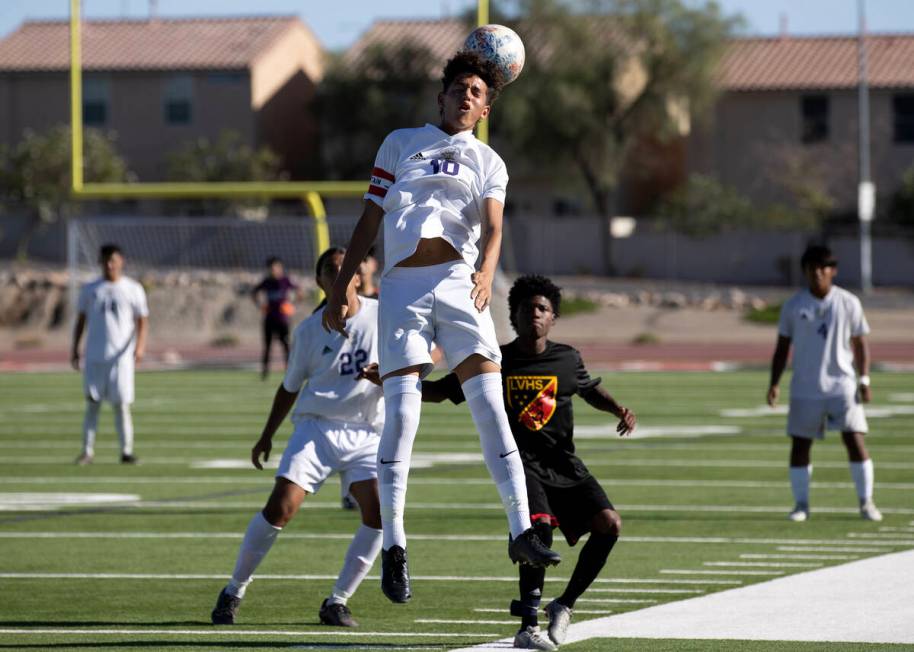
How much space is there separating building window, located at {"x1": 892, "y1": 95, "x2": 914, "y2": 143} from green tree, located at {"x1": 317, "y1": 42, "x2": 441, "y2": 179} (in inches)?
617

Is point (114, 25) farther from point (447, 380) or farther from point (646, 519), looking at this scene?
point (447, 380)

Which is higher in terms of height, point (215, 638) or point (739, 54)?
point (739, 54)

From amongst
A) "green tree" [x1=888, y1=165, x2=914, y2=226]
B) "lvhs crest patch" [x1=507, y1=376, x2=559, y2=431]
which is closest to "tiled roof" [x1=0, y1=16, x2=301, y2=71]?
"green tree" [x1=888, y1=165, x2=914, y2=226]

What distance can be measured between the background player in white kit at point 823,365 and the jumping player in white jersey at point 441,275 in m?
6.10

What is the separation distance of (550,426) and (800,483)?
5434mm

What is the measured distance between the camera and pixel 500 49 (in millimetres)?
7395

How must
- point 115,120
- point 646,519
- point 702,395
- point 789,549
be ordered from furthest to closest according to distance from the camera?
point 115,120, point 702,395, point 646,519, point 789,549

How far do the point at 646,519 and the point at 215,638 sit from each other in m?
5.40

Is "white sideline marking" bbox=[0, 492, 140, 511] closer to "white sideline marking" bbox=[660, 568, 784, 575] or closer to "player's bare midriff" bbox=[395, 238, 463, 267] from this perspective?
"white sideline marking" bbox=[660, 568, 784, 575]

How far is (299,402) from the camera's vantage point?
29.8 feet

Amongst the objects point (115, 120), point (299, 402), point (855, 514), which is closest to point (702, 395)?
point (855, 514)

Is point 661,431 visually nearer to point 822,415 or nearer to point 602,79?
point 822,415

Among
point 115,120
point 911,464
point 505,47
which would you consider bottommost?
point 911,464

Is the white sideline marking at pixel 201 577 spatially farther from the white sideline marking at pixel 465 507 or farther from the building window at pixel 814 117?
the building window at pixel 814 117
